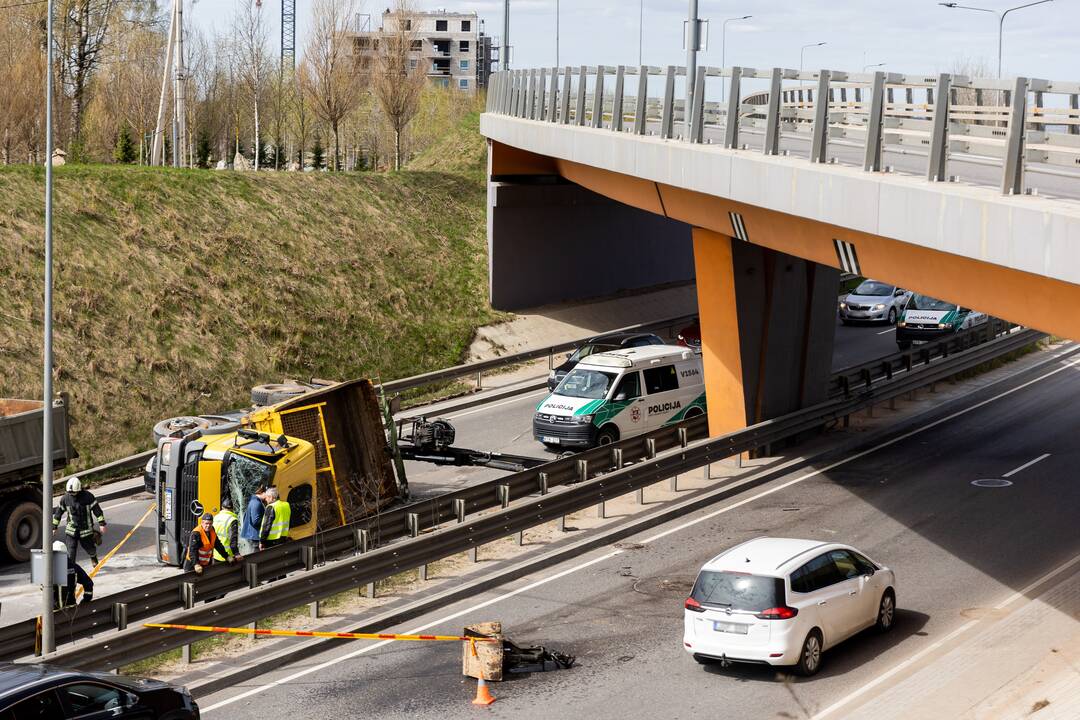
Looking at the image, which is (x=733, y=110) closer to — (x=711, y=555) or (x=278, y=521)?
(x=711, y=555)

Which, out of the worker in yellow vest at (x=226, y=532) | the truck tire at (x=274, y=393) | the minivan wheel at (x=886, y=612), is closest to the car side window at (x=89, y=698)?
the worker in yellow vest at (x=226, y=532)

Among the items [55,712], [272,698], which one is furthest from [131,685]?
[272,698]

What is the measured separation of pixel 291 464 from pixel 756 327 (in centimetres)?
1068

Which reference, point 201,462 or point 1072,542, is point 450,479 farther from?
point 1072,542

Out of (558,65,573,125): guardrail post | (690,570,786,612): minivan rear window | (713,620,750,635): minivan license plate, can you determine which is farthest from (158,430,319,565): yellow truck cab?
(558,65,573,125): guardrail post

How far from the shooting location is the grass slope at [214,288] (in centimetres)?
3020

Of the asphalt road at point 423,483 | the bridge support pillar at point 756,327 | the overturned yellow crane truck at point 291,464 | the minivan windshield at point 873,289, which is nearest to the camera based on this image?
the overturned yellow crane truck at point 291,464

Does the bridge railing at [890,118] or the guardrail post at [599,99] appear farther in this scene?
the guardrail post at [599,99]

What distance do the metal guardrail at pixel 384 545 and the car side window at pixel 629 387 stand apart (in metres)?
1.29

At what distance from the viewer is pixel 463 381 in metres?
34.7

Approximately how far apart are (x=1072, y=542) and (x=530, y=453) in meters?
11.2

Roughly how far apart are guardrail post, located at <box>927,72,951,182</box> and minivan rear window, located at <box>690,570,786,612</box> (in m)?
4.91

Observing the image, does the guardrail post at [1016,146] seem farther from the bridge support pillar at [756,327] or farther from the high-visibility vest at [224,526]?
the bridge support pillar at [756,327]

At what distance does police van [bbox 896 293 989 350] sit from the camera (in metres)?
35.8
